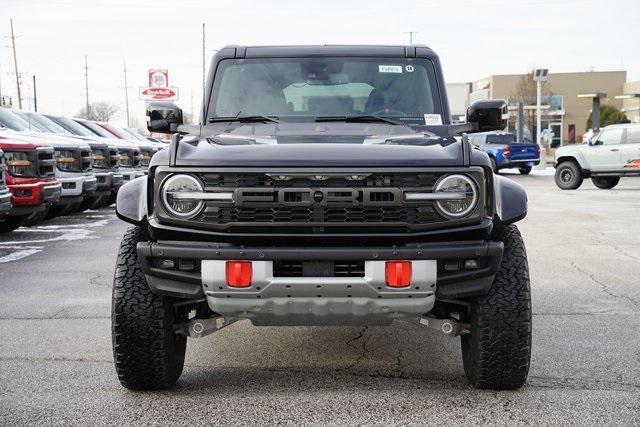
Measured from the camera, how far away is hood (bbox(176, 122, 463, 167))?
412cm

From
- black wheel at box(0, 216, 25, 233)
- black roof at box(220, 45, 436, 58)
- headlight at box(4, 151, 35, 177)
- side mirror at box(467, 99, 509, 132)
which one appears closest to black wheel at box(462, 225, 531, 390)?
side mirror at box(467, 99, 509, 132)

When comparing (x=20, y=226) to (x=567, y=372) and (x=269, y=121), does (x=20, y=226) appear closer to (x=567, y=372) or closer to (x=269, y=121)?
(x=269, y=121)

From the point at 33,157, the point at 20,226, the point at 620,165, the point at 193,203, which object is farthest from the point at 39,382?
the point at 620,165

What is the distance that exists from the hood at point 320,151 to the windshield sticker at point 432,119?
0.80 m

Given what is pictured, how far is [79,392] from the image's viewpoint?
15.0 feet

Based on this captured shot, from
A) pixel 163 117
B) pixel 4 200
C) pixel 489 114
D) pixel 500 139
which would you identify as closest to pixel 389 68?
pixel 489 114

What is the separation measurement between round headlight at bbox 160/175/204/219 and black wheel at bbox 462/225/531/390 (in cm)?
140

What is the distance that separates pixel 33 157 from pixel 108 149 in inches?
169

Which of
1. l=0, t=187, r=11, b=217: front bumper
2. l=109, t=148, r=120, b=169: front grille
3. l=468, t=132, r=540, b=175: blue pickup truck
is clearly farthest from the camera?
l=468, t=132, r=540, b=175: blue pickup truck

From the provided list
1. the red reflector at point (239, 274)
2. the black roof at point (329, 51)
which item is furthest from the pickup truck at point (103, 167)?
the red reflector at point (239, 274)

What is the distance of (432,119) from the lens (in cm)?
566

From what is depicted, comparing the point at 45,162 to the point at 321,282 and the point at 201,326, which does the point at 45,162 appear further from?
the point at 321,282

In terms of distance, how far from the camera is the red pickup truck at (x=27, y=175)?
459 inches

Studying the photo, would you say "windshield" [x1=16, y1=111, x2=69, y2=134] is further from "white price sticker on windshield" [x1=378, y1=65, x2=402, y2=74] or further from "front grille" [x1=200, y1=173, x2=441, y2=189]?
"front grille" [x1=200, y1=173, x2=441, y2=189]
